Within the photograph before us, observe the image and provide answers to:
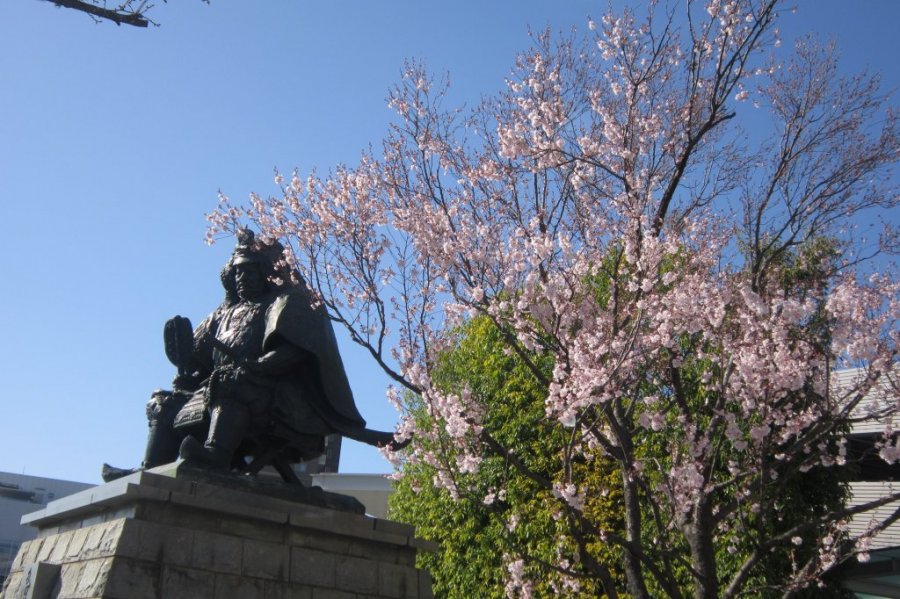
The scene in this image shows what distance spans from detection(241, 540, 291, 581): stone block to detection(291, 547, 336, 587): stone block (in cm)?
6

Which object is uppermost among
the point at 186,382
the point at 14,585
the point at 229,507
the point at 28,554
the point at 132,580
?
the point at 186,382

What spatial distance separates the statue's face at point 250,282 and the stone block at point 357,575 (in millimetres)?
2492

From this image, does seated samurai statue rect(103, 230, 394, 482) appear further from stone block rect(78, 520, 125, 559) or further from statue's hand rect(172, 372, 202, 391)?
stone block rect(78, 520, 125, 559)

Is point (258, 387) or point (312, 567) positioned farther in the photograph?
point (258, 387)

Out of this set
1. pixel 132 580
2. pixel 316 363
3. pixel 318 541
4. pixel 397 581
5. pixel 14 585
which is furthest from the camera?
pixel 316 363

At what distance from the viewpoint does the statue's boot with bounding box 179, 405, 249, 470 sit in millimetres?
6023

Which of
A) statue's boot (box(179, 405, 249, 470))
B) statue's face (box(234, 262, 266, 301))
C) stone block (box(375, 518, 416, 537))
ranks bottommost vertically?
stone block (box(375, 518, 416, 537))

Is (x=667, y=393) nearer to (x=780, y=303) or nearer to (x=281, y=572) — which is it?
(x=780, y=303)

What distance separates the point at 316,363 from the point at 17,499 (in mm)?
40918

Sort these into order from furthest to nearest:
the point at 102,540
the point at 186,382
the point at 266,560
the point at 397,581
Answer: the point at 186,382 < the point at 397,581 < the point at 266,560 < the point at 102,540

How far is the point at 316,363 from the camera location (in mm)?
6980

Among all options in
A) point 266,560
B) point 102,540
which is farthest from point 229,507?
point 102,540

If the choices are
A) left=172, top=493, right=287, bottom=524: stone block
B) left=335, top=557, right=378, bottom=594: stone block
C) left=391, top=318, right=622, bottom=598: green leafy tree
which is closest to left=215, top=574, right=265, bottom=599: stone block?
left=172, top=493, right=287, bottom=524: stone block

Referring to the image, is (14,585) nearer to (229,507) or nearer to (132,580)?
(132,580)
